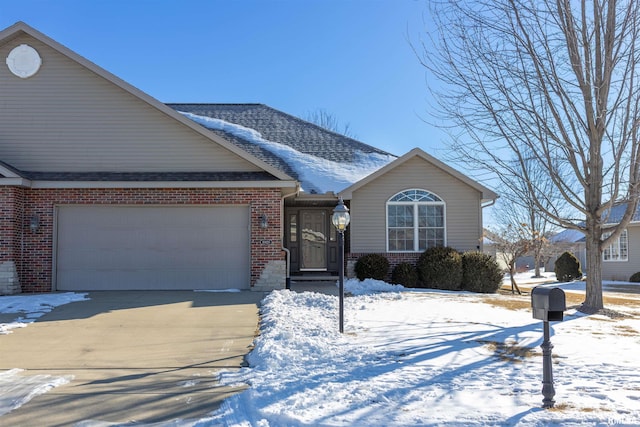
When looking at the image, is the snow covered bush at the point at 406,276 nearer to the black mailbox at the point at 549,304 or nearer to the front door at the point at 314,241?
the front door at the point at 314,241

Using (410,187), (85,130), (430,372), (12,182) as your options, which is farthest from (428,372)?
(85,130)

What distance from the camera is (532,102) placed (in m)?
9.21

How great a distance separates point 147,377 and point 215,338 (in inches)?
72.3

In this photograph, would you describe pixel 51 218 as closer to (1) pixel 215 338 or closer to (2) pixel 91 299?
(2) pixel 91 299

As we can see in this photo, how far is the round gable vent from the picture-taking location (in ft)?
39.3

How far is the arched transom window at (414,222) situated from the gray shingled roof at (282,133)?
274 cm

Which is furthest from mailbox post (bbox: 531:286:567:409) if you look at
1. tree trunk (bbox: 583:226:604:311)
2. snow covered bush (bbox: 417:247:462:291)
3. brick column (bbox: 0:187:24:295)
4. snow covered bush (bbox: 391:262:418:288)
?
brick column (bbox: 0:187:24:295)

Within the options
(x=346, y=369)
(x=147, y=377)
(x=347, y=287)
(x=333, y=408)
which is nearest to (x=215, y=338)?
(x=147, y=377)

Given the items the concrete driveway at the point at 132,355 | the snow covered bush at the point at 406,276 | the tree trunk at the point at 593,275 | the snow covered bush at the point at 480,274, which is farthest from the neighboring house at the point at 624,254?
the concrete driveway at the point at 132,355

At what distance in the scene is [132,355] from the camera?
5.91 metres

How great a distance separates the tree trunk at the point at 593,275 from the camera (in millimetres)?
9691

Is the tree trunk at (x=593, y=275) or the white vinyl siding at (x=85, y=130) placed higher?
the white vinyl siding at (x=85, y=130)

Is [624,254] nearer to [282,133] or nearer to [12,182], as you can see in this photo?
[282,133]

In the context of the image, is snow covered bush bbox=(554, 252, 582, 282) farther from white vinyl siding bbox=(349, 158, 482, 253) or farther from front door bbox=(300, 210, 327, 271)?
front door bbox=(300, 210, 327, 271)
